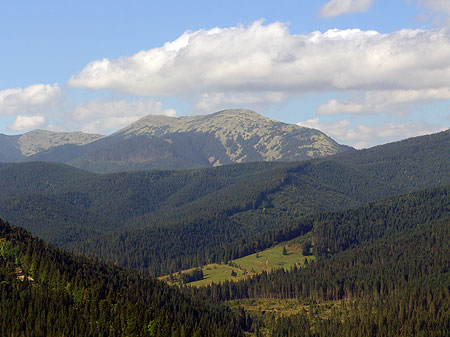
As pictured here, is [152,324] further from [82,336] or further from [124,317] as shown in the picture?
[82,336]

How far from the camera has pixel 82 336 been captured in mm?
174750

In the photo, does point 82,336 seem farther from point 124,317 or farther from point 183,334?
point 183,334

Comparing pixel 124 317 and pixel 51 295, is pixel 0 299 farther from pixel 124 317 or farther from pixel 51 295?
pixel 124 317

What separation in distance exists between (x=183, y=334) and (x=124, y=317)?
19.7 m

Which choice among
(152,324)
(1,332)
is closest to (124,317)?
(152,324)

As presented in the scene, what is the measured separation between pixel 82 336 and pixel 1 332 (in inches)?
909

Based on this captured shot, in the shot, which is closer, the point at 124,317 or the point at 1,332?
the point at 1,332

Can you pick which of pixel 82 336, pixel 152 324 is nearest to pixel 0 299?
pixel 82 336

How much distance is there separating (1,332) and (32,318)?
10.1m

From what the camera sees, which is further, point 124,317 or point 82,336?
point 124,317

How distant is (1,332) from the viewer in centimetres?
17312

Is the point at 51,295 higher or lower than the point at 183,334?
higher

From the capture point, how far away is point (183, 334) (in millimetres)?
191250

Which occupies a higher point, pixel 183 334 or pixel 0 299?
pixel 0 299
